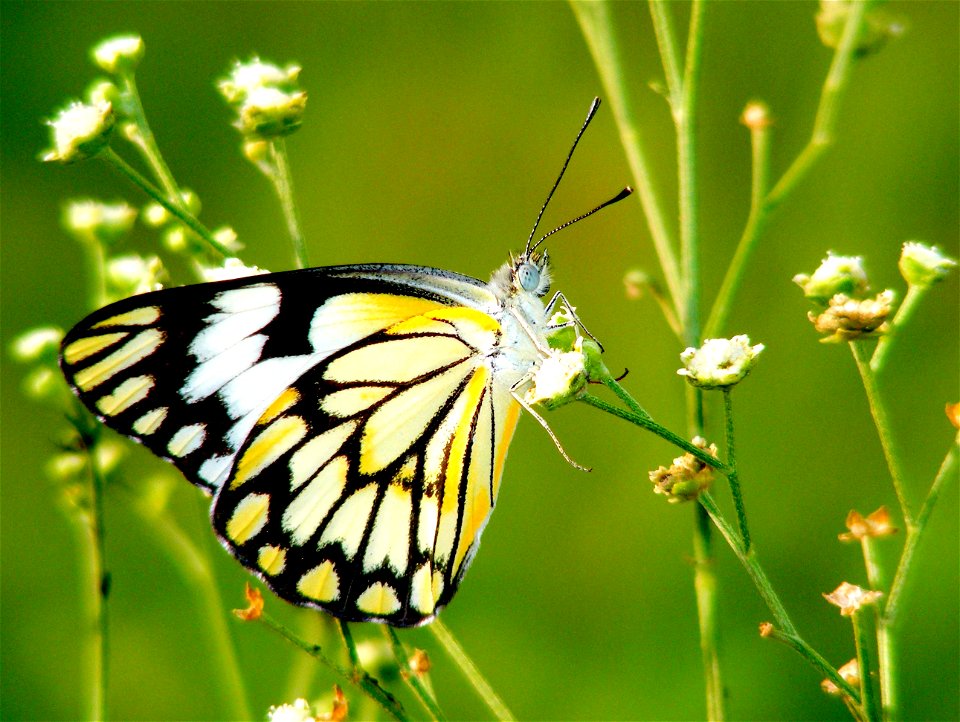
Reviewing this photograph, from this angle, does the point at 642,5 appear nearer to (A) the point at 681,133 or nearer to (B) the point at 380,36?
(B) the point at 380,36

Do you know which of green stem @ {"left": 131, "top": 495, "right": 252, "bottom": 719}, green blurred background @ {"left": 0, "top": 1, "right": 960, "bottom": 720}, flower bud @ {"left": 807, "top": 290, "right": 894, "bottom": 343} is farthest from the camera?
green blurred background @ {"left": 0, "top": 1, "right": 960, "bottom": 720}

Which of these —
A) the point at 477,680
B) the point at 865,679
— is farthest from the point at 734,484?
the point at 477,680

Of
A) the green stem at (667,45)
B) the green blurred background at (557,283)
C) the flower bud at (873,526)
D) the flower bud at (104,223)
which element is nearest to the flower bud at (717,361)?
the flower bud at (873,526)

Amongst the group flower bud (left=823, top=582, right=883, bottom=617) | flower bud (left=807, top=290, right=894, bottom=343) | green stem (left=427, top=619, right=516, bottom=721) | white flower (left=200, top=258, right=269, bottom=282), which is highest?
white flower (left=200, top=258, right=269, bottom=282)

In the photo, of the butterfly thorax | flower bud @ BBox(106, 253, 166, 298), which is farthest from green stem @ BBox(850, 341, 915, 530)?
flower bud @ BBox(106, 253, 166, 298)

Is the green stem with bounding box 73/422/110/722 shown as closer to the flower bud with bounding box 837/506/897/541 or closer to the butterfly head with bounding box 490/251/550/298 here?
the butterfly head with bounding box 490/251/550/298

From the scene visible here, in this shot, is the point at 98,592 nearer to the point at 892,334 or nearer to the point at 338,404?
the point at 338,404

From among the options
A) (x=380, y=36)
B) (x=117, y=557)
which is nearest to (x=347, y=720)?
(x=117, y=557)
